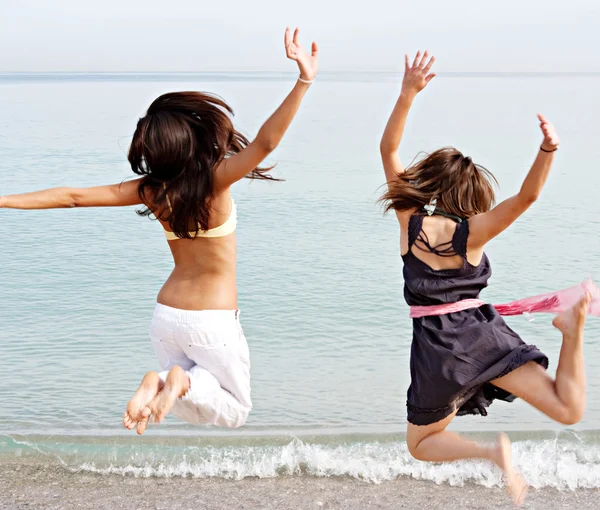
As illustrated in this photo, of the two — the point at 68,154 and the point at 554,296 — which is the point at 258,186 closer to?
the point at 68,154

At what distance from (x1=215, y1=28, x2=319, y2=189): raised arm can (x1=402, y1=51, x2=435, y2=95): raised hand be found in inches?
26.3

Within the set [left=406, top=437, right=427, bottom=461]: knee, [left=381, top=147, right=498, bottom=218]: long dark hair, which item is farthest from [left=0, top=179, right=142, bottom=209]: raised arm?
[left=406, top=437, right=427, bottom=461]: knee

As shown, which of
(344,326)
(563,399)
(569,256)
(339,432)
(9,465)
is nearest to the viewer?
(563,399)

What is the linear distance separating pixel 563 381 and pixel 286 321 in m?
5.07

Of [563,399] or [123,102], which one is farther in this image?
[123,102]

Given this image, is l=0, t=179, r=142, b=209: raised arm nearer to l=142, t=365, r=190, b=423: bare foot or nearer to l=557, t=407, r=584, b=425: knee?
l=142, t=365, r=190, b=423: bare foot

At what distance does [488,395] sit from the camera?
4.59 metres

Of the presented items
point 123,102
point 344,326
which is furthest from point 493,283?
point 123,102

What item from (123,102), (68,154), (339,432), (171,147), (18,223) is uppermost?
(171,147)

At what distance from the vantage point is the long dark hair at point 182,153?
416cm

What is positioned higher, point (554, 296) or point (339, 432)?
point (554, 296)

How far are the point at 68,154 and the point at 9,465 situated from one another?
44.1ft

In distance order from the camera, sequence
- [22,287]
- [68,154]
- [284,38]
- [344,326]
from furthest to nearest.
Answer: [68,154] → [22,287] → [344,326] → [284,38]

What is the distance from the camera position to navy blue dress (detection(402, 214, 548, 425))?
4.34 metres
